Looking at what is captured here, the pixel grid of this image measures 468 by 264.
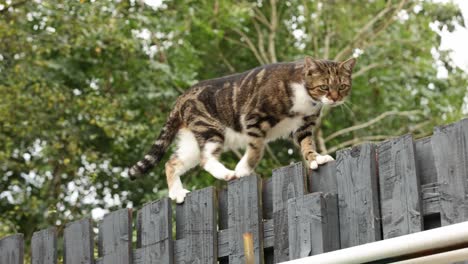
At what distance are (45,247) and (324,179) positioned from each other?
5.20 ft

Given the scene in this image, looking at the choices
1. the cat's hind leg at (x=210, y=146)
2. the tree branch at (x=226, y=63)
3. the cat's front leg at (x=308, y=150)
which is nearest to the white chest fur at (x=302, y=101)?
the cat's front leg at (x=308, y=150)

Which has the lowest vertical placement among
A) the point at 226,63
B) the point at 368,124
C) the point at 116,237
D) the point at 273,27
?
the point at 116,237

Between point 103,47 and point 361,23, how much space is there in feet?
17.0

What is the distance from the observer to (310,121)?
4.82m

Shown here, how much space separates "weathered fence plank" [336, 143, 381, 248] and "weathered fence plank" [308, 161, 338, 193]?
1.7 inches

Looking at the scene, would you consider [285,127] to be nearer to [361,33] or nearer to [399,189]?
[399,189]

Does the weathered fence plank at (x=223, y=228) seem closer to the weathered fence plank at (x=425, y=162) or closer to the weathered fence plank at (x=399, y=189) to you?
the weathered fence plank at (x=399, y=189)

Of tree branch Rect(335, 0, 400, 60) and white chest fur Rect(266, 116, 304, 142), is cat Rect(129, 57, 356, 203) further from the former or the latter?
tree branch Rect(335, 0, 400, 60)

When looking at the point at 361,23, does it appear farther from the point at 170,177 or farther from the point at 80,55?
the point at 170,177

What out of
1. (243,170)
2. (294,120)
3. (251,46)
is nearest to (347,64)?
(294,120)

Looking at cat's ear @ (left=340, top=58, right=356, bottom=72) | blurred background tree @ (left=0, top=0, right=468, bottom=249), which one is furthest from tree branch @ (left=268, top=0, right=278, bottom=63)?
cat's ear @ (left=340, top=58, right=356, bottom=72)

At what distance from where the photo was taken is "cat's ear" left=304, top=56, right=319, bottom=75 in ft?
16.2

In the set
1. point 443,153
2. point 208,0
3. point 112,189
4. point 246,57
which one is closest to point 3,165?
point 112,189

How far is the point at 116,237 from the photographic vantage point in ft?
12.5
